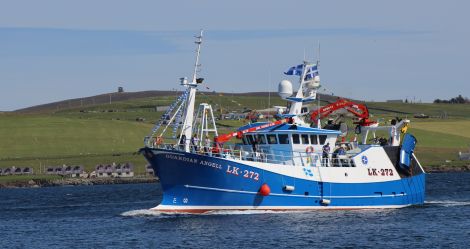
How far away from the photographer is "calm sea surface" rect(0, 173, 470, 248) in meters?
49.2

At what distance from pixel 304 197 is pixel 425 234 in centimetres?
1096

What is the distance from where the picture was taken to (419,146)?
139375mm

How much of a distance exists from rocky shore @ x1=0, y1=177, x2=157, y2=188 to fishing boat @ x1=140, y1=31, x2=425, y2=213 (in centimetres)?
4861

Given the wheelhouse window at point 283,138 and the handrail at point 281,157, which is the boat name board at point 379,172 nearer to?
the handrail at point 281,157

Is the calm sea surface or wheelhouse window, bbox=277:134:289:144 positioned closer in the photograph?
the calm sea surface

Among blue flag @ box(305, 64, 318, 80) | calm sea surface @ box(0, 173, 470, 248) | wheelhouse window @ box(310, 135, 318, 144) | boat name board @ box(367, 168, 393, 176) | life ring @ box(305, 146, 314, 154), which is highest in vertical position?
blue flag @ box(305, 64, 318, 80)

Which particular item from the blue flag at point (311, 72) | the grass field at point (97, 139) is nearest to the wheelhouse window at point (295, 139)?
the blue flag at point (311, 72)

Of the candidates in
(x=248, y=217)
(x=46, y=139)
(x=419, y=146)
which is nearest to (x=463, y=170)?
(x=419, y=146)

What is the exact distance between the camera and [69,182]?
112 metres

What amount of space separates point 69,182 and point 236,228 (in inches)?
2434

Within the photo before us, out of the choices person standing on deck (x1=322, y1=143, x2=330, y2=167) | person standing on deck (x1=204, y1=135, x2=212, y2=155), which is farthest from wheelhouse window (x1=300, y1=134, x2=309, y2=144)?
person standing on deck (x1=204, y1=135, x2=212, y2=155)

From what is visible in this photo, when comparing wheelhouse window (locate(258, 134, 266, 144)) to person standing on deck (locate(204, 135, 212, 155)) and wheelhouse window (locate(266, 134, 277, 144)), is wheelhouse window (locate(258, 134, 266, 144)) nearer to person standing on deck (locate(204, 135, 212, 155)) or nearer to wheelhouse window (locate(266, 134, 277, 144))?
wheelhouse window (locate(266, 134, 277, 144))

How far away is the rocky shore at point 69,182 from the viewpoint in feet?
365

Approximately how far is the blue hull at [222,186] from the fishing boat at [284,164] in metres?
0.06
